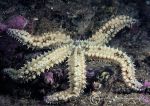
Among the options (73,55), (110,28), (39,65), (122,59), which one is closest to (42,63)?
(39,65)

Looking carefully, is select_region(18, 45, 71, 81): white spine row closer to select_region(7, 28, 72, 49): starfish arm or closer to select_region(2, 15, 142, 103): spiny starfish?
select_region(2, 15, 142, 103): spiny starfish

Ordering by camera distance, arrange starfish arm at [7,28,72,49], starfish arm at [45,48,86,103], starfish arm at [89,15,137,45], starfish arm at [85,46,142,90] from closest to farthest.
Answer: starfish arm at [45,48,86,103]
starfish arm at [85,46,142,90]
starfish arm at [7,28,72,49]
starfish arm at [89,15,137,45]

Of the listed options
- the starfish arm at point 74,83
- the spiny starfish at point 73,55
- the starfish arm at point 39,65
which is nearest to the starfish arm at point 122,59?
the spiny starfish at point 73,55

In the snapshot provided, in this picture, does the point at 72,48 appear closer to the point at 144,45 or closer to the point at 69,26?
the point at 69,26

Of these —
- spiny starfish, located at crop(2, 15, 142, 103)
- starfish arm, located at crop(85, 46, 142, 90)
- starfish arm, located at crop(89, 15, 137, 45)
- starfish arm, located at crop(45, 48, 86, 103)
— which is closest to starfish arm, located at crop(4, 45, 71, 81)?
spiny starfish, located at crop(2, 15, 142, 103)

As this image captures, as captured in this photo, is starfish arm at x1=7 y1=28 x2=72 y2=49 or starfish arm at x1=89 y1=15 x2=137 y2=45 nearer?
starfish arm at x1=7 y1=28 x2=72 y2=49

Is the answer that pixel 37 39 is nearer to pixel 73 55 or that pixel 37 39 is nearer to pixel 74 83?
pixel 73 55

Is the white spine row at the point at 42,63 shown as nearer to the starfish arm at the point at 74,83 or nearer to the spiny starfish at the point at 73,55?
the spiny starfish at the point at 73,55
